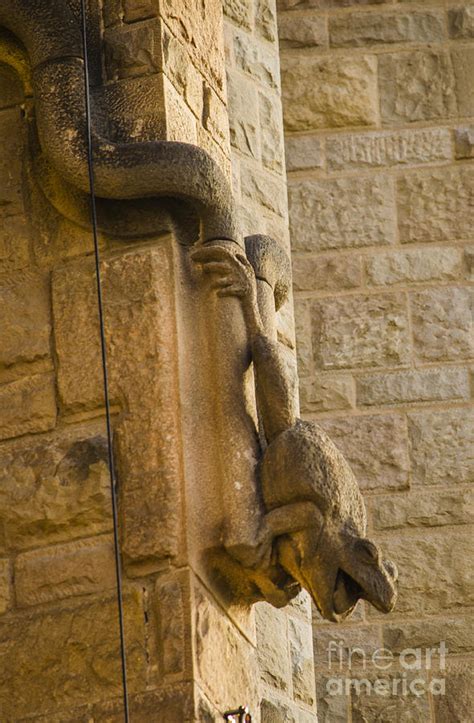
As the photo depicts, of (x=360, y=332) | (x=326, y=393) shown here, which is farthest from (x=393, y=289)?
(x=326, y=393)

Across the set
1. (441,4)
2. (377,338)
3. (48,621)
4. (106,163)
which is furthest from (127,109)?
(441,4)

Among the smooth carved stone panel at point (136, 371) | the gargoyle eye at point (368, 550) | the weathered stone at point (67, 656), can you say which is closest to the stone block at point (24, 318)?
the smooth carved stone panel at point (136, 371)

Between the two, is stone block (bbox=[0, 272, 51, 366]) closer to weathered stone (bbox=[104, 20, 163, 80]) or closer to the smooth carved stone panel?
the smooth carved stone panel

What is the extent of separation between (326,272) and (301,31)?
1.03 metres

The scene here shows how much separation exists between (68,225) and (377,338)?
10.6 ft

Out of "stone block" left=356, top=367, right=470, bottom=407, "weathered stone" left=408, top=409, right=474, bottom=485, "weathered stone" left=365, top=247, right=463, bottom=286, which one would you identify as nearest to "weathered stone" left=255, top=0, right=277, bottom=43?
"weathered stone" left=365, top=247, right=463, bottom=286

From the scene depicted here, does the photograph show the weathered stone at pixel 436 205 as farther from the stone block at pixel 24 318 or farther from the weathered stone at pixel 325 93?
the stone block at pixel 24 318

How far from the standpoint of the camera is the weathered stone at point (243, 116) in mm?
Answer: 6301

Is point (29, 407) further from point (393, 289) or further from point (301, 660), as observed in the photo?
point (393, 289)

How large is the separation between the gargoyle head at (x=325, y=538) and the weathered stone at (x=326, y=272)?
3.44m

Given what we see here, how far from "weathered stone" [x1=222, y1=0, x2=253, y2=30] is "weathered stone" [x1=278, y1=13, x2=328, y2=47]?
1641mm

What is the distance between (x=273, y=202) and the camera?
6.40 m

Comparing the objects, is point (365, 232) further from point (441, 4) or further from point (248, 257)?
point (248, 257)

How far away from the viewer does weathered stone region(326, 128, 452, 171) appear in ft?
26.9
